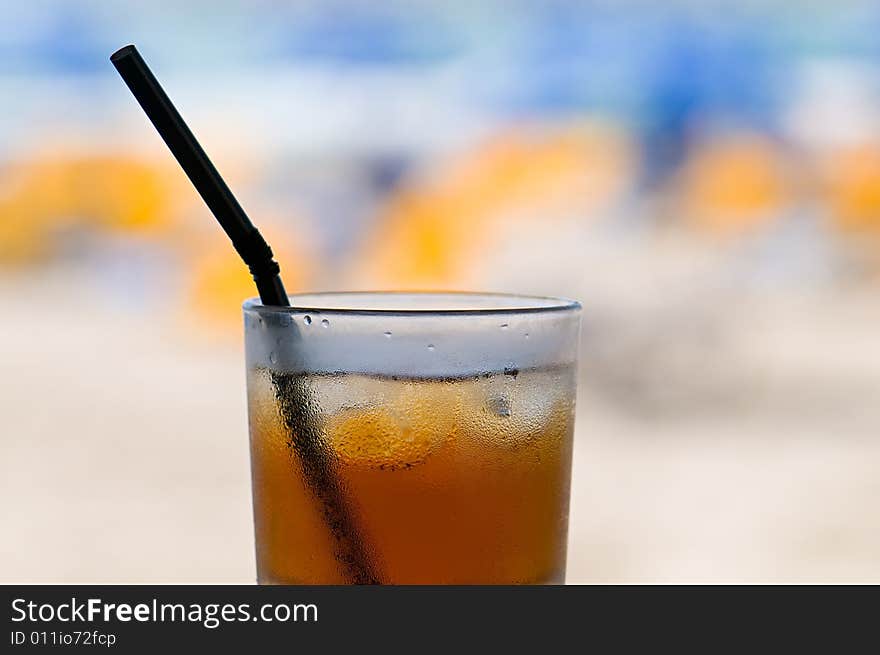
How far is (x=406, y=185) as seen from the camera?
1.54 metres

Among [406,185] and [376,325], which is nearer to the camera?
[376,325]

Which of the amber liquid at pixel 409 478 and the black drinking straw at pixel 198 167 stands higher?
the black drinking straw at pixel 198 167

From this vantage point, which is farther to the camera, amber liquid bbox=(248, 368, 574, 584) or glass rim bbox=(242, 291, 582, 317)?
glass rim bbox=(242, 291, 582, 317)

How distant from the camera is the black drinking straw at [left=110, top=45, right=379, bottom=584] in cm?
80

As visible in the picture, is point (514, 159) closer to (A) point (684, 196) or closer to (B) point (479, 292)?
(A) point (684, 196)

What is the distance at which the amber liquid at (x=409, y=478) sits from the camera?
2.58 ft

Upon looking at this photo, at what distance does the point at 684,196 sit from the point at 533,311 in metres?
0.87

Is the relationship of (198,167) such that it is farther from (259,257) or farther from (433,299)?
(433,299)

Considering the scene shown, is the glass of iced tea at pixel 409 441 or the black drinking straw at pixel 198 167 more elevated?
the black drinking straw at pixel 198 167

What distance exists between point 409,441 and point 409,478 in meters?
0.03

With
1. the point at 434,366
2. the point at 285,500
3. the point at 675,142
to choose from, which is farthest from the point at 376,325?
the point at 675,142

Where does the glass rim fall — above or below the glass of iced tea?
above

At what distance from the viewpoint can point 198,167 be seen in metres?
0.82

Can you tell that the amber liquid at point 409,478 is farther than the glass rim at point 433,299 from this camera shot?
No
